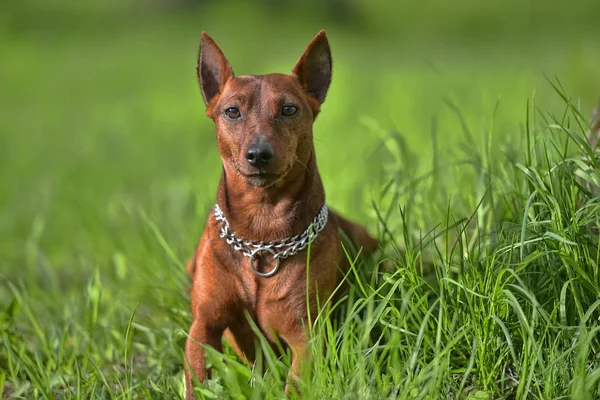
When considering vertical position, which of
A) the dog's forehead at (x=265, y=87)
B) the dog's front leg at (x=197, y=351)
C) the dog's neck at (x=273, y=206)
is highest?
the dog's forehead at (x=265, y=87)

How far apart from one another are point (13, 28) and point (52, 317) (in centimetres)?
1060

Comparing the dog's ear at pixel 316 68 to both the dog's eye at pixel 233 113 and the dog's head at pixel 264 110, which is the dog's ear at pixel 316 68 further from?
the dog's eye at pixel 233 113

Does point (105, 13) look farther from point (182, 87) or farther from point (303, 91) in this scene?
point (303, 91)

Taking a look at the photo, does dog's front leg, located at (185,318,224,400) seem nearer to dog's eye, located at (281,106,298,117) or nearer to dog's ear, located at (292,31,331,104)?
dog's eye, located at (281,106,298,117)

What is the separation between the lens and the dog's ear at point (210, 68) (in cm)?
319

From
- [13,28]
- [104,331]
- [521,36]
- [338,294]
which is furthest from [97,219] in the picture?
[521,36]

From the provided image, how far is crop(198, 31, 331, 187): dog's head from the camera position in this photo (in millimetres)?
2852

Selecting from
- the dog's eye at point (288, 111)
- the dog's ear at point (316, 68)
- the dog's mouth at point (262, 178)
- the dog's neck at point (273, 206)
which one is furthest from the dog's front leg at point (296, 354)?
the dog's ear at point (316, 68)

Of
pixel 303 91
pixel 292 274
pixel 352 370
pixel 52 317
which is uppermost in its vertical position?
pixel 303 91

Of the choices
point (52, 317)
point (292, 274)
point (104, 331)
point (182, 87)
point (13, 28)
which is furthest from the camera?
point (13, 28)

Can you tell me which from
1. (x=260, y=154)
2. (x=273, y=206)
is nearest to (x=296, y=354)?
(x=273, y=206)

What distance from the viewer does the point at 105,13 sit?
16062 millimetres

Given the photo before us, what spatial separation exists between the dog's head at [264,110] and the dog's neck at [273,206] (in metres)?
0.08

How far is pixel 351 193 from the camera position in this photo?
5.83m
